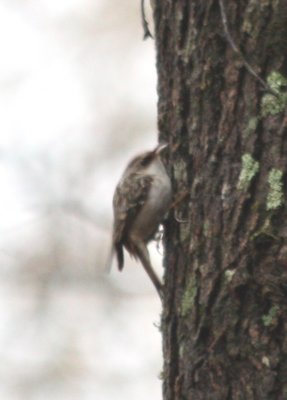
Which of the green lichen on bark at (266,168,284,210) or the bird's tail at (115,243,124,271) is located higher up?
the bird's tail at (115,243,124,271)

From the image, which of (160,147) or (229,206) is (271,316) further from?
(160,147)

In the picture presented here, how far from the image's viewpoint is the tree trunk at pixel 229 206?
3383 mm

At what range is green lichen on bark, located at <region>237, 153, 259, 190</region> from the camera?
11.3 ft

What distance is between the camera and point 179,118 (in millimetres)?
3768

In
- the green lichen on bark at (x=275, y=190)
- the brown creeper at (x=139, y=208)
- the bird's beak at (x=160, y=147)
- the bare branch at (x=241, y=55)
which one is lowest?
the green lichen on bark at (x=275, y=190)

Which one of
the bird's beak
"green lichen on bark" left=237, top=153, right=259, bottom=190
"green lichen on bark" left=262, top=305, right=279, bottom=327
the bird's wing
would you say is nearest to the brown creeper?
the bird's wing

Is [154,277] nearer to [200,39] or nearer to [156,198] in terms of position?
[156,198]

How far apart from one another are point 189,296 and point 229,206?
1.07 ft

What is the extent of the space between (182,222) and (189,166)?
0.19 meters

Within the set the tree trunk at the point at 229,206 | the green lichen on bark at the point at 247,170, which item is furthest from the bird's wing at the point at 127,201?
the green lichen on bark at the point at 247,170

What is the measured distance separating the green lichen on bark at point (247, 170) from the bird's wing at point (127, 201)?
44.9 inches

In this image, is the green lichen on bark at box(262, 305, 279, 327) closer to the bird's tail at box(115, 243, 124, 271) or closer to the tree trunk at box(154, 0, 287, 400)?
the tree trunk at box(154, 0, 287, 400)

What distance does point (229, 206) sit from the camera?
3.51m

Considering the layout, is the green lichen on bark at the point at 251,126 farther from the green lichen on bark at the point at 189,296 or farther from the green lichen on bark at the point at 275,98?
the green lichen on bark at the point at 189,296
